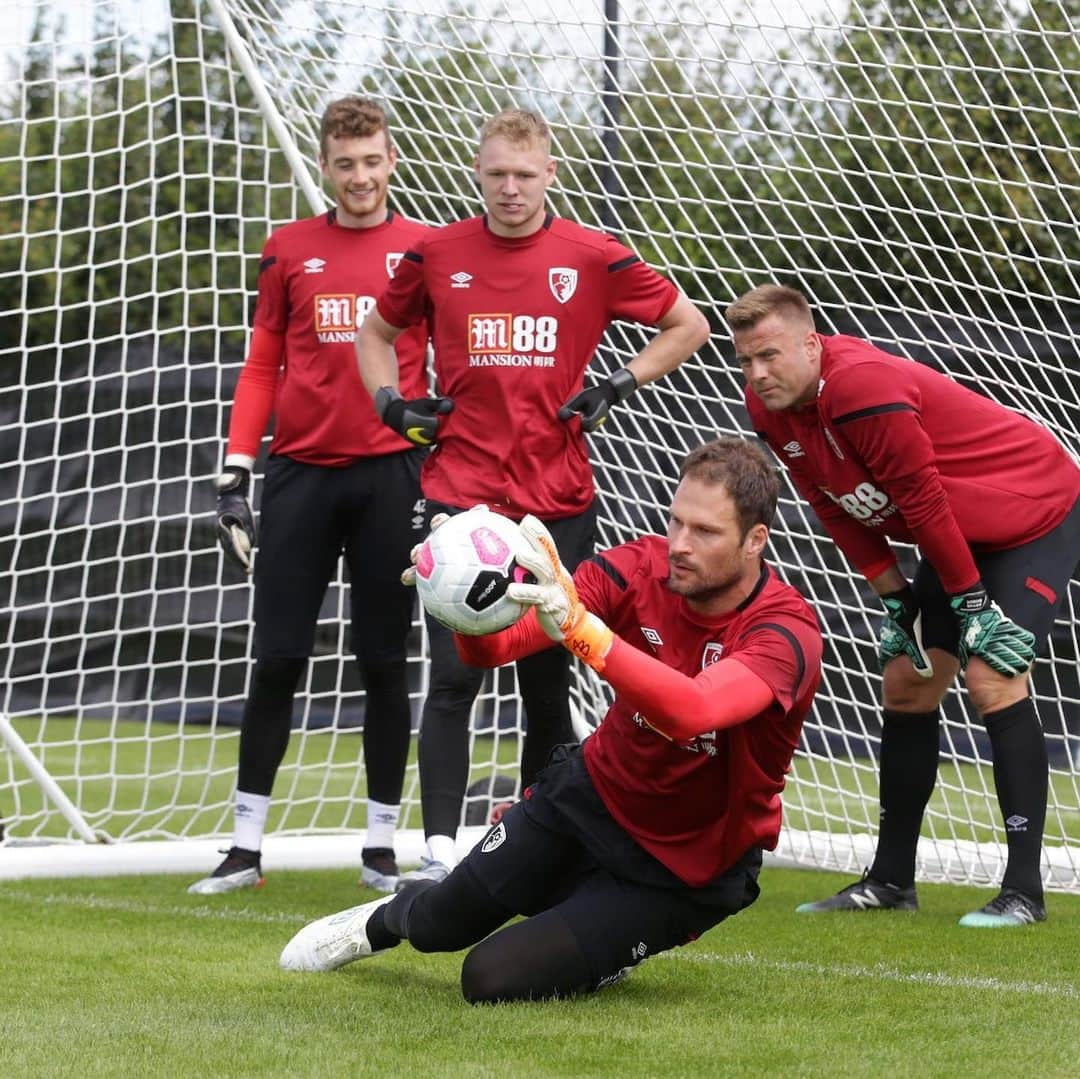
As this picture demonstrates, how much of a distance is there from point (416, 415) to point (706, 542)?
4.61 ft

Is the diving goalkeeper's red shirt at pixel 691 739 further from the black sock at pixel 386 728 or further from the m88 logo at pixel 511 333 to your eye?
the black sock at pixel 386 728

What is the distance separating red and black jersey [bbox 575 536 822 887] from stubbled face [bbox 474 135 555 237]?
1347mm

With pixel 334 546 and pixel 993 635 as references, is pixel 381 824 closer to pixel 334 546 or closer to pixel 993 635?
pixel 334 546

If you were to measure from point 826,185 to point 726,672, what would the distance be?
304cm

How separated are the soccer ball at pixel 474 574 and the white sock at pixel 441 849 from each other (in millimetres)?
1519

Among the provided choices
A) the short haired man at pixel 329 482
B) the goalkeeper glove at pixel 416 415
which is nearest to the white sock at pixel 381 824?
the short haired man at pixel 329 482

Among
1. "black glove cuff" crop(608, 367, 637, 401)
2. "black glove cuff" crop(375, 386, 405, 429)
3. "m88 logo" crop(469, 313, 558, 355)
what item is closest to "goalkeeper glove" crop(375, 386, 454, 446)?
"black glove cuff" crop(375, 386, 405, 429)

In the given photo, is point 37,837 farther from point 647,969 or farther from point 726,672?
point 726,672

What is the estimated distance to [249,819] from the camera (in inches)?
201

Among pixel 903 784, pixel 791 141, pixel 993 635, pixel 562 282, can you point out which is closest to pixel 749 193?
pixel 791 141

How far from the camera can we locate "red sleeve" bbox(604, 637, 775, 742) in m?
3.00

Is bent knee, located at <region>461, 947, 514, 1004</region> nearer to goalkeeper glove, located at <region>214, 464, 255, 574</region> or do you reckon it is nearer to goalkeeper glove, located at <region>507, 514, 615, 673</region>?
goalkeeper glove, located at <region>507, 514, 615, 673</region>

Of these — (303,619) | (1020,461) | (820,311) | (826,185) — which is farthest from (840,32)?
(303,619)

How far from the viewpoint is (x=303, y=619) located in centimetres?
500
